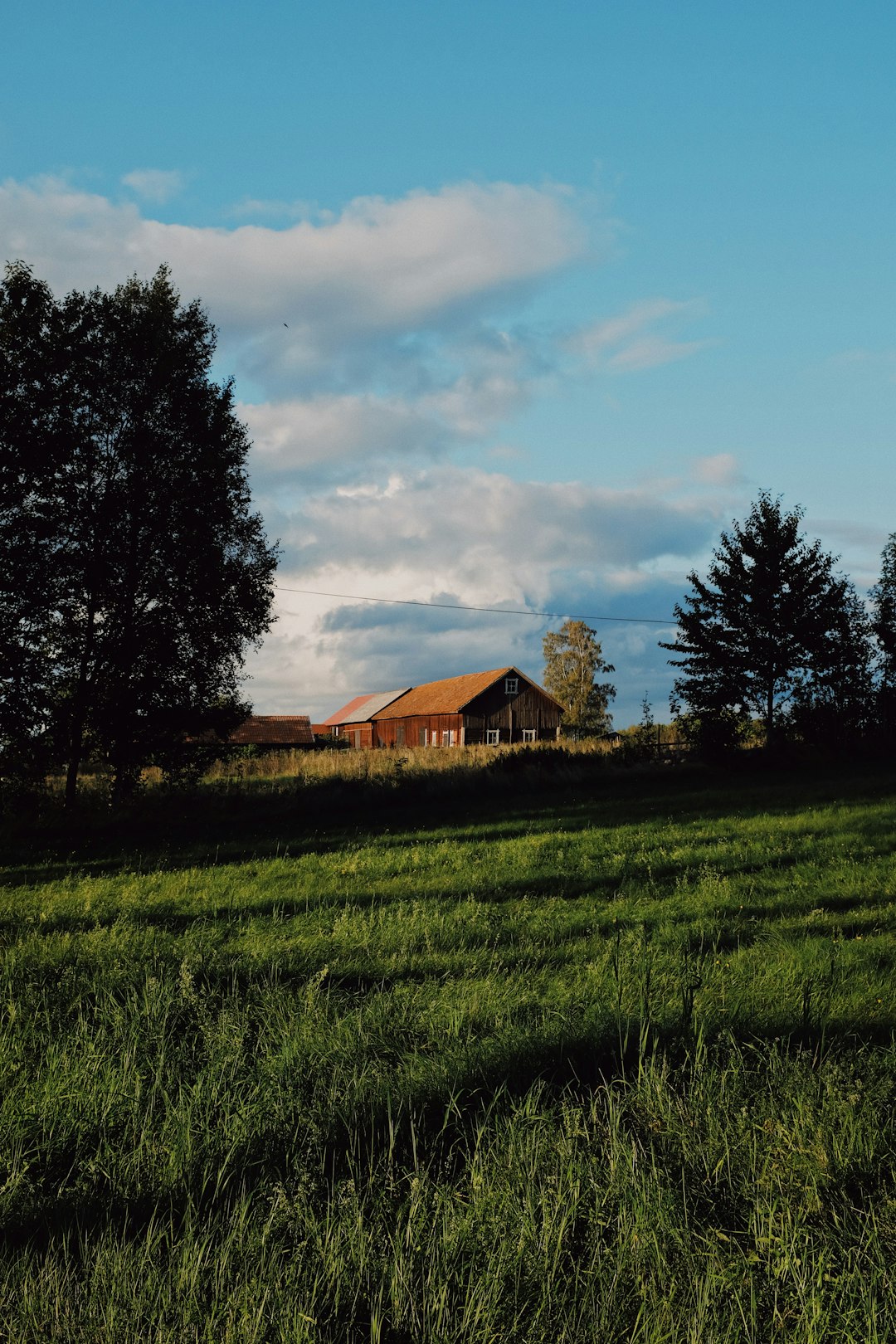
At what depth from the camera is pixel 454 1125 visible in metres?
3.74

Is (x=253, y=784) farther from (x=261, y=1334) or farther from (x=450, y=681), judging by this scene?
(x=450, y=681)

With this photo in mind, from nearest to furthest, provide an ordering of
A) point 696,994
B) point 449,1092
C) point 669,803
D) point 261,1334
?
1. point 261,1334
2. point 449,1092
3. point 696,994
4. point 669,803

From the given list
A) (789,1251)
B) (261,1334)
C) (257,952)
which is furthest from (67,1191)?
(257,952)

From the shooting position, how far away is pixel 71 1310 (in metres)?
2.59

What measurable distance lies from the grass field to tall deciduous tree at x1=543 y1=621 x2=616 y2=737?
56846 millimetres

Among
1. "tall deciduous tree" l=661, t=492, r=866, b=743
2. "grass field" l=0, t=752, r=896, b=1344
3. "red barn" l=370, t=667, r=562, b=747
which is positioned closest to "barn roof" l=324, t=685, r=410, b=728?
"red barn" l=370, t=667, r=562, b=747

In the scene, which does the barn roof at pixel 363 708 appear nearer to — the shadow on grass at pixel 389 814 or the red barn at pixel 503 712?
the red barn at pixel 503 712

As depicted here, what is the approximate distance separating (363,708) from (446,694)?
2124cm

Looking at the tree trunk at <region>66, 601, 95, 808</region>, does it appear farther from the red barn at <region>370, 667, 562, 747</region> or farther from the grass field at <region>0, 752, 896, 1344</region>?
the red barn at <region>370, 667, 562, 747</region>

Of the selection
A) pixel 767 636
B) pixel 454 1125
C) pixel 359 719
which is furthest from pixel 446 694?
pixel 454 1125

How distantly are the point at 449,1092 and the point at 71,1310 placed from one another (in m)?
1.67

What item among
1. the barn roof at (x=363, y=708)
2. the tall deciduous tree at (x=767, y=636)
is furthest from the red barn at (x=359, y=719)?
the tall deciduous tree at (x=767, y=636)

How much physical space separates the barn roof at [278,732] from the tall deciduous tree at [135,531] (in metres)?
44.4

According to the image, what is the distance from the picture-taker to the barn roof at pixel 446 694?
218ft
